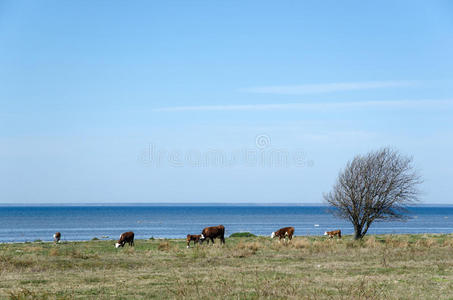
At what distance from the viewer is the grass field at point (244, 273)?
15.8 metres

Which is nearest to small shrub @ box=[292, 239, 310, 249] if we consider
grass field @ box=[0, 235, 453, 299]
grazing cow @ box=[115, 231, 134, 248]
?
grass field @ box=[0, 235, 453, 299]

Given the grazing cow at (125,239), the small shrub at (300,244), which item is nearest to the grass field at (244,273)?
the small shrub at (300,244)

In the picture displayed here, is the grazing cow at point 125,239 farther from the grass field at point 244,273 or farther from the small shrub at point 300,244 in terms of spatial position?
the small shrub at point 300,244

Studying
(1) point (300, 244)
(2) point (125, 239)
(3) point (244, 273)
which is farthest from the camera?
(2) point (125, 239)

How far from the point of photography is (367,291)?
48.2ft

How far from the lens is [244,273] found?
67.7ft

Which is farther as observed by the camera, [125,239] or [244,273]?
[125,239]

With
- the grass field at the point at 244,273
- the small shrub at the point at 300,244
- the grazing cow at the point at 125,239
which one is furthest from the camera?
the grazing cow at the point at 125,239

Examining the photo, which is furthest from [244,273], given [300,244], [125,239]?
[125,239]

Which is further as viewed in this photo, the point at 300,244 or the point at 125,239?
the point at 125,239

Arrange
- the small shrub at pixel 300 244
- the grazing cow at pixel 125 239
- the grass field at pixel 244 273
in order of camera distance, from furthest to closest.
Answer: the grazing cow at pixel 125 239 → the small shrub at pixel 300 244 → the grass field at pixel 244 273

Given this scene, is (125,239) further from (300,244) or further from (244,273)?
(244,273)

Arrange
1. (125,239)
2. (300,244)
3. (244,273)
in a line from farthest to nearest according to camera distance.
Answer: (125,239), (300,244), (244,273)

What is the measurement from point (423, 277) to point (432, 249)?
11.8 metres
